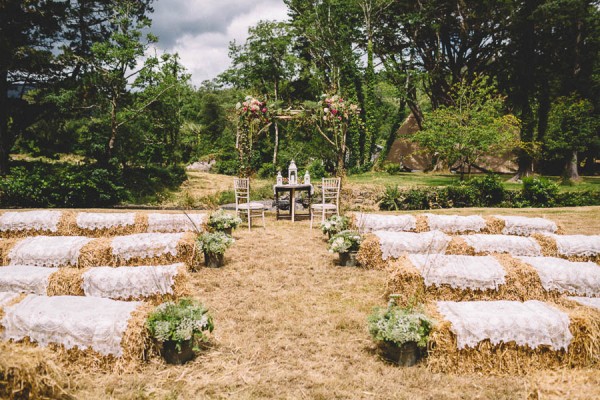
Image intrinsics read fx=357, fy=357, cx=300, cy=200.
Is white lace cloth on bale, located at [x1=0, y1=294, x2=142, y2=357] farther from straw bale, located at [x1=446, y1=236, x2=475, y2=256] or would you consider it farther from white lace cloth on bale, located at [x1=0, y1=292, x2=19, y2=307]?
straw bale, located at [x1=446, y1=236, x2=475, y2=256]

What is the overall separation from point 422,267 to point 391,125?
22.3 meters

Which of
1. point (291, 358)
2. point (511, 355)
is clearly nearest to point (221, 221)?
point (291, 358)

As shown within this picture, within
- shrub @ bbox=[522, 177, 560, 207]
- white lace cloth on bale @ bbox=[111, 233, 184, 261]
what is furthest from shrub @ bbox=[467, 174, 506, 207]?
white lace cloth on bale @ bbox=[111, 233, 184, 261]

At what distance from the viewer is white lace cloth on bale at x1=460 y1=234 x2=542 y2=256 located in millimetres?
5863

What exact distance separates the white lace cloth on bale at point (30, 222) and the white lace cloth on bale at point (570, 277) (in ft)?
28.7

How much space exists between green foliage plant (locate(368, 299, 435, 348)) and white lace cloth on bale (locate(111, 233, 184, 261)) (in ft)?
12.3

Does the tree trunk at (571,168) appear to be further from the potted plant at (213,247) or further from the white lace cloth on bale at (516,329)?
the potted plant at (213,247)

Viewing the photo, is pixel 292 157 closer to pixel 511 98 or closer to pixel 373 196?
pixel 373 196

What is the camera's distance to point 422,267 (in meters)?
4.59

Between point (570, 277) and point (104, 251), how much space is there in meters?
6.53

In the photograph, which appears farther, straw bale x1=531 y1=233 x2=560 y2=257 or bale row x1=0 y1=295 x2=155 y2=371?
straw bale x1=531 y1=233 x2=560 y2=257

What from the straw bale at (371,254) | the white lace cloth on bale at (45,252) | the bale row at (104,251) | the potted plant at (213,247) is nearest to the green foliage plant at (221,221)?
the potted plant at (213,247)

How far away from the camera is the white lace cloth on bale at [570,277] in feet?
14.3

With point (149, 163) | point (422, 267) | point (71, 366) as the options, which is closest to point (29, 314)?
point (71, 366)
